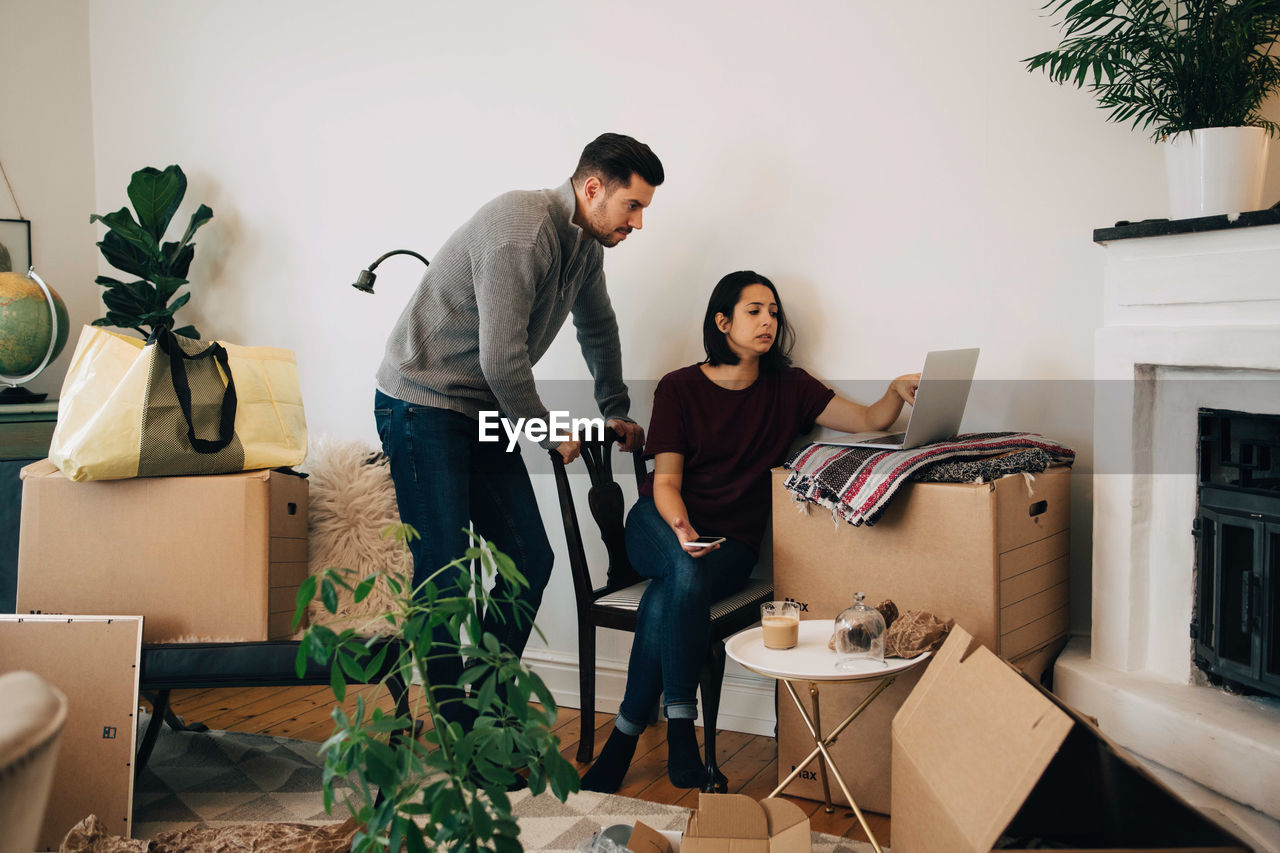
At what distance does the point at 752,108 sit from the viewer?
2.53 meters

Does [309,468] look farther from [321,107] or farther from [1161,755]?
[1161,755]

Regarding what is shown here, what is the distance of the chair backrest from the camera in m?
2.41

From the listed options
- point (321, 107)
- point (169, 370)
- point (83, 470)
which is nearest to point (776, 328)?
point (169, 370)

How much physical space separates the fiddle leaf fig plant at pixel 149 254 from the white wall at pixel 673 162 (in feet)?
0.62

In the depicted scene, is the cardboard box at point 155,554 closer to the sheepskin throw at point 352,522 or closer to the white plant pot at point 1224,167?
the sheepskin throw at point 352,522

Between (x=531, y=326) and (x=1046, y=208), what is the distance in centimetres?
125

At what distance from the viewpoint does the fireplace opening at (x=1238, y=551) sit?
1721 mm

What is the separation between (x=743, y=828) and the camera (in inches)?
63.2

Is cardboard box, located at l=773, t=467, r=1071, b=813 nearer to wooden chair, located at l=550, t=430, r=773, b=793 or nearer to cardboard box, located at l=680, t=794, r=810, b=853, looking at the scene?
wooden chair, located at l=550, t=430, r=773, b=793

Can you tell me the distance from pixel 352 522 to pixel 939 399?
4.79ft

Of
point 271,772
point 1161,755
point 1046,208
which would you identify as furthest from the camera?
point 271,772

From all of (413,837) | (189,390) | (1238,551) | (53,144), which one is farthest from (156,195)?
(1238,551)

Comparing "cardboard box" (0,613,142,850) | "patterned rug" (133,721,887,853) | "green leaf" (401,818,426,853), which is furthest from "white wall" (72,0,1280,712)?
"green leaf" (401,818,426,853)
